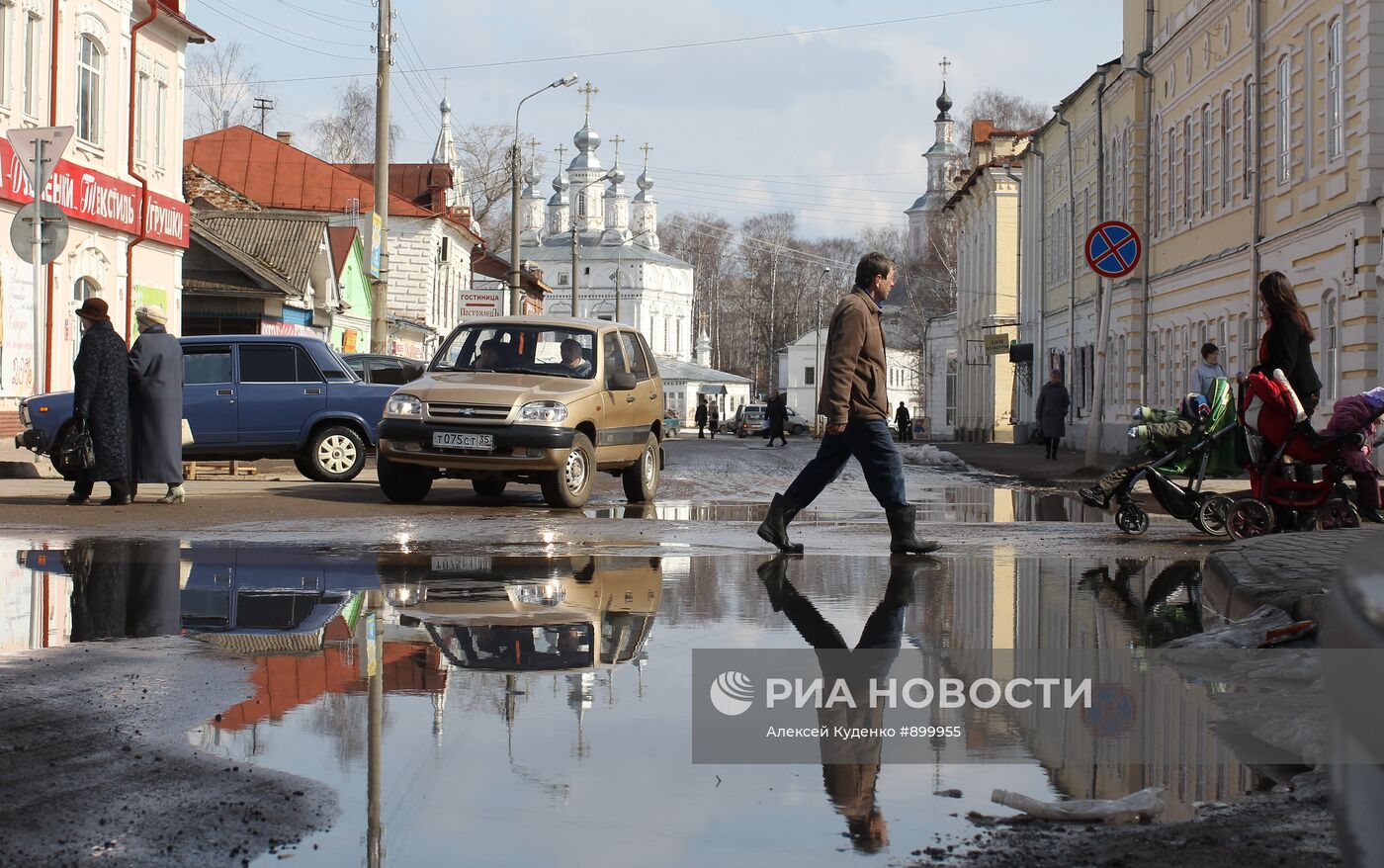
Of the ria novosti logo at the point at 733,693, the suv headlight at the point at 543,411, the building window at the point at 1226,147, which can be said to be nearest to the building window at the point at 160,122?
the building window at the point at 1226,147

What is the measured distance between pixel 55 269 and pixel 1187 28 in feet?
69.7

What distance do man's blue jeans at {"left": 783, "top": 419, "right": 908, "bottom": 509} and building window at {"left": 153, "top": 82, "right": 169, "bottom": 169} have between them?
25240mm

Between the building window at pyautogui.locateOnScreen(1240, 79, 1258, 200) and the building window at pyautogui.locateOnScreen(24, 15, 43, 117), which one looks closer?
the building window at pyautogui.locateOnScreen(24, 15, 43, 117)

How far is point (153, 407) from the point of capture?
50.6ft

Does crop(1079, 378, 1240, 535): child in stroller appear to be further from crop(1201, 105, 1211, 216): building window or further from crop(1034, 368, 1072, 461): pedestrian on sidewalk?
crop(1034, 368, 1072, 461): pedestrian on sidewalk

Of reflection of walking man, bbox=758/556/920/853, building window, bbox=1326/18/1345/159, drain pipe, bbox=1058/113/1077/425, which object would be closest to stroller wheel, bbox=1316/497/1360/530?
reflection of walking man, bbox=758/556/920/853

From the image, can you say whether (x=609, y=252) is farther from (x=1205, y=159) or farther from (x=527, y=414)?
(x=527, y=414)

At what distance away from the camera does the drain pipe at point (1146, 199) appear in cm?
3853

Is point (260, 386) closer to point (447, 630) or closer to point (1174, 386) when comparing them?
point (447, 630)

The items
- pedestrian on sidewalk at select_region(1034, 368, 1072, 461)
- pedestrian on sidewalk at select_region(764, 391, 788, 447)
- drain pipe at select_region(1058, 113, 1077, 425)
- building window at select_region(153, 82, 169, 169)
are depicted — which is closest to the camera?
building window at select_region(153, 82, 169, 169)

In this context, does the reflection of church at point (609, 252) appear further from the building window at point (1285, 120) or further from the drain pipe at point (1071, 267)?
the building window at point (1285, 120)

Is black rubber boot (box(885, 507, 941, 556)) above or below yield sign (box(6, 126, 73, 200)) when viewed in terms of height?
below

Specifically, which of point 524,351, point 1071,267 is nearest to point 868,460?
point 524,351

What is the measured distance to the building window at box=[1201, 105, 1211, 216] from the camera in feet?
109
